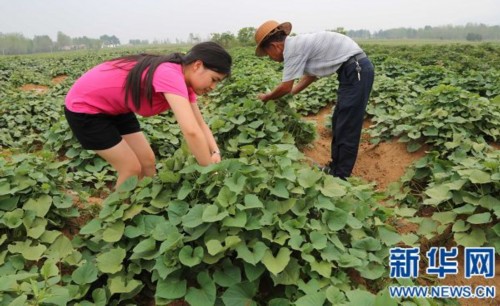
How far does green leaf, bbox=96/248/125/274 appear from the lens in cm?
203

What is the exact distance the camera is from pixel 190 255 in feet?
6.20

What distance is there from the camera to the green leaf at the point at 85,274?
2.03m

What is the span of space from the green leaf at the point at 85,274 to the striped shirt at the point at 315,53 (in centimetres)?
216

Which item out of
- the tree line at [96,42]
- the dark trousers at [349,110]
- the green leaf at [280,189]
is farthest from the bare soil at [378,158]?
the tree line at [96,42]

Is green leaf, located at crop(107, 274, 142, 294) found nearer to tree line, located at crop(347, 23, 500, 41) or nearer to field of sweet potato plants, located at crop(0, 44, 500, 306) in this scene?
field of sweet potato plants, located at crop(0, 44, 500, 306)

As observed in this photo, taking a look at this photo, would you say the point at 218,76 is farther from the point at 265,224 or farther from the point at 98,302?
the point at 98,302

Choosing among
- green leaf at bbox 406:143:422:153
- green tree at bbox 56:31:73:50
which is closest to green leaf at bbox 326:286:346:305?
green leaf at bbox 406:143:422:153

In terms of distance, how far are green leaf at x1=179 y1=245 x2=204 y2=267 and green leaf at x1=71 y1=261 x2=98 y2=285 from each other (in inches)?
22.3

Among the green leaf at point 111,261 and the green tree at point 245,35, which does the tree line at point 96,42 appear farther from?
the green leaf at point 111,261

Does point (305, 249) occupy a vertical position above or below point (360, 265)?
above

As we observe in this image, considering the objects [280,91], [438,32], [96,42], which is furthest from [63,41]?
[280,91]

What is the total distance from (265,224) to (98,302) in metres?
0.96

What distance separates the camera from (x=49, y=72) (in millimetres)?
15953

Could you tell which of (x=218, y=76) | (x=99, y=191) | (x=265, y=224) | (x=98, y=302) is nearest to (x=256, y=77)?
(x=99, y=191)
